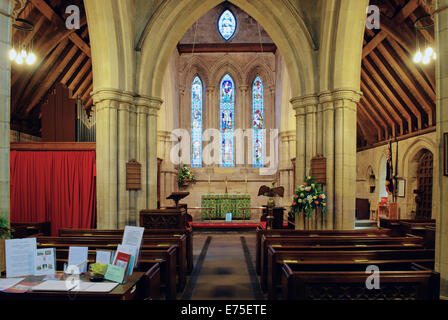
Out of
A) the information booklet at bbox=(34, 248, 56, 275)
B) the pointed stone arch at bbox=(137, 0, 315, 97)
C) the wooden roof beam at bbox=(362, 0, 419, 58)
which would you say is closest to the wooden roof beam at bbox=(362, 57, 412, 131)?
the wooden roof beam at bbox=(362, 0, 419, 58)

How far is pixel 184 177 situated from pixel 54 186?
646 centimetres

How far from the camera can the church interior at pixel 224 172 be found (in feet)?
9.32

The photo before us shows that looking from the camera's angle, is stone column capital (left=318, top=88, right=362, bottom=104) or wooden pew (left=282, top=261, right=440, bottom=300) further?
stone column capital (left=318, top=88, right=362, bottom=104)

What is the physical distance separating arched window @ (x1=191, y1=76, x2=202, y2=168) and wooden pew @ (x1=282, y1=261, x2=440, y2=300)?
39.0ft

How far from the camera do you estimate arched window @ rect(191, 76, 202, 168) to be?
14446 millimetres

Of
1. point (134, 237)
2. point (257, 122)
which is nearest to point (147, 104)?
point (134, 237)

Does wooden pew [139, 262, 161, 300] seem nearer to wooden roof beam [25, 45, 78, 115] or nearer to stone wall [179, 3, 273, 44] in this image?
wooden roof beam [25, 45, 78, 115]

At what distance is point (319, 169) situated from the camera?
666cm

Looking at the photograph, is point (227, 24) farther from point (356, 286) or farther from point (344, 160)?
point (356, 286)

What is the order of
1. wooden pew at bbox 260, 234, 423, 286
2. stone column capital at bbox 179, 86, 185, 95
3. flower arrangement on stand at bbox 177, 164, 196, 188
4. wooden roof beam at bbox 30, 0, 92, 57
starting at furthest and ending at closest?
A: stone column capital at bbox 179, 86, 185, 95
flower arrangement on stand at bbox 177, 164, 196, 188
wooden roof beam at bbox 30, 0, 92, 57
wooden pew at bbox 260, 234, 423, 286

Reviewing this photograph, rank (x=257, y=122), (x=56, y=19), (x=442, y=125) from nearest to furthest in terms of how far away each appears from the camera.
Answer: (x=442, y=125)
(x=56, y=19)
(x=257, y=122)

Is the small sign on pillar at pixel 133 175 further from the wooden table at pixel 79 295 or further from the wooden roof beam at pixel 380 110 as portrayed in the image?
the wooden roof beam at pixel 380 110
